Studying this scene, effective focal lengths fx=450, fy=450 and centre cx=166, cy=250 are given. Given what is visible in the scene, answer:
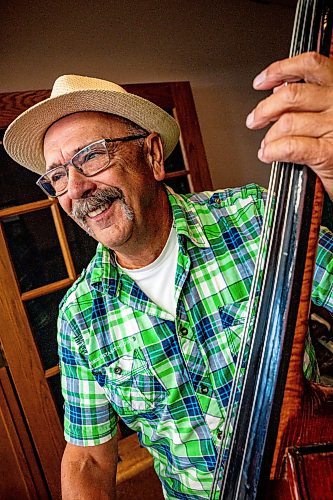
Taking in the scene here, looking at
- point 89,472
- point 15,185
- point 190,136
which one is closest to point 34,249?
point 15,185

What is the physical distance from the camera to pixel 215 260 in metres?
1.11

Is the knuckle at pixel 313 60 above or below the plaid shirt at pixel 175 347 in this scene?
above

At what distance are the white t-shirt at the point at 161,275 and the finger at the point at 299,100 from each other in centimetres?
68

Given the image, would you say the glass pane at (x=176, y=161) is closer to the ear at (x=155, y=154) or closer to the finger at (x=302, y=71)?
the ear at (x=155, y=154)

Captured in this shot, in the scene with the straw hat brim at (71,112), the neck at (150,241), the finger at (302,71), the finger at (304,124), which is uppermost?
A: the straw hat brim at (71,112)

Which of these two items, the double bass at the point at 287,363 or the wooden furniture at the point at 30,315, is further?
the wooden furniture at the point at 30,315

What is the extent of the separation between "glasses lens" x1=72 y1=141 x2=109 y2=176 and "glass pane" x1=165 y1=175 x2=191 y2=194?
4.46 ft

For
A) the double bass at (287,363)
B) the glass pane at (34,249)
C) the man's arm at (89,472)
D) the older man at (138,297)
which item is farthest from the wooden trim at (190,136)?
the double bass at (287,363)

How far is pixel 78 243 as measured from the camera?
7.21 ft

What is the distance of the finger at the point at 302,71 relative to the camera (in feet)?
1.50

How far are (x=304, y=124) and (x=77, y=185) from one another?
68 cm

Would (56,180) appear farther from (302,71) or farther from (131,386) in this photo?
(302,71)

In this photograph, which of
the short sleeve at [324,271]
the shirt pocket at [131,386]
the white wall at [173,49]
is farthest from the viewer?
the white wall at [173,49]

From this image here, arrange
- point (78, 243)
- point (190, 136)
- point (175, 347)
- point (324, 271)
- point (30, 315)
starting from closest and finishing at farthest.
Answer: point (324, 271) → point (175, 347) → point (30, 315) → point (78, 243) → point (190, 136)
